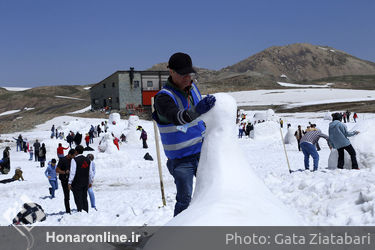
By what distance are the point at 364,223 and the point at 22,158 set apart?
2347cm

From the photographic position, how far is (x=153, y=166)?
56.2 feet

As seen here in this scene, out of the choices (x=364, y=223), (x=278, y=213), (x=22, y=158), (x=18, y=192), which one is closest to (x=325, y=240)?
(x=364, y=223)

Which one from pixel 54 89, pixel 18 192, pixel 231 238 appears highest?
pixel 54 89

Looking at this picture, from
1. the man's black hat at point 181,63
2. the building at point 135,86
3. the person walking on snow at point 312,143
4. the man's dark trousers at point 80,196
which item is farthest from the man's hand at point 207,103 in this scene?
the building at point 135,86

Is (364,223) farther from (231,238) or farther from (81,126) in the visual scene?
(81,126)

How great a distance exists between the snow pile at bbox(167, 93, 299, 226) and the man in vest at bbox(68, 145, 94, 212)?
5.93m

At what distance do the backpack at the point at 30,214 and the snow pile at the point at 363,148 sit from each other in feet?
24.4

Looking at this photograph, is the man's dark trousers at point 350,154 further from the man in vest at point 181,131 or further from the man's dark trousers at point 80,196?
the man in vest at point 181,131

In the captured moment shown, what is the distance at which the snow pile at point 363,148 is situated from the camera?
30.7 feet

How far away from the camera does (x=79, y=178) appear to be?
329 inches

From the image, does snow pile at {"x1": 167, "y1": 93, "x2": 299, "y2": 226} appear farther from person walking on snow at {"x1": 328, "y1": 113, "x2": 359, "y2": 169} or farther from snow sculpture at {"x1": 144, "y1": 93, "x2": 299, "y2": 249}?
A: person walking on snow at {"x1": 328, "y1": 113, "x2": 359, "y2": 169}

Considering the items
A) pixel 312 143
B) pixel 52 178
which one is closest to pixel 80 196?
pixel 52 178

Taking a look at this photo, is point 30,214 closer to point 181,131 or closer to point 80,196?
point 80,196

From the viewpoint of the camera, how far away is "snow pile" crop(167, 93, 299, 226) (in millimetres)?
2311
